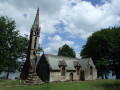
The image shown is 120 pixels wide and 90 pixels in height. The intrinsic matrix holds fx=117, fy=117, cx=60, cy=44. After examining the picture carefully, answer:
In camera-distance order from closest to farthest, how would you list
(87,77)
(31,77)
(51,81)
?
(31,77), (51,81), (87,77)

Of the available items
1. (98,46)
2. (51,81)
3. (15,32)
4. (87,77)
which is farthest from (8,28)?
(98,46)

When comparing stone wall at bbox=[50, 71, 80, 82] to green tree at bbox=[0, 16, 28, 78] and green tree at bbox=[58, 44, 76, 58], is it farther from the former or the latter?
green tree at bbox=[58, 44, 76, 58]

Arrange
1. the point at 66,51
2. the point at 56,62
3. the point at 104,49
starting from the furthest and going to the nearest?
the point at 66,51 < the point at 104,49 < the point at 56,62

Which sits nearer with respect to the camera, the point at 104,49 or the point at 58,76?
the point at 58,76

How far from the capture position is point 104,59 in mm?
41875

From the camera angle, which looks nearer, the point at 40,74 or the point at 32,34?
the point at 40,74

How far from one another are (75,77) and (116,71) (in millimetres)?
15422

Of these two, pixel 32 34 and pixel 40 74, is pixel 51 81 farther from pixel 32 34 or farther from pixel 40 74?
pixel 32 34

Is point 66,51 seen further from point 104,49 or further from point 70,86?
point 70,86

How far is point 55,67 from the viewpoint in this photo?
107ft

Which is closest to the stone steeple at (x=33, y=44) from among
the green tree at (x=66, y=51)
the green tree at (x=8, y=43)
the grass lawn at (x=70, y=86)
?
the green tree at (x=8, y=43)

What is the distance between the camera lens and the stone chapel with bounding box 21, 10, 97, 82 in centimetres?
3219

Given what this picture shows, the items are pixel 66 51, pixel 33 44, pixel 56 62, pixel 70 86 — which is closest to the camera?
pixel 70 86

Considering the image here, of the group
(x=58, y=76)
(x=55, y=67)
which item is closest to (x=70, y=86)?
(x=58, y=76)
